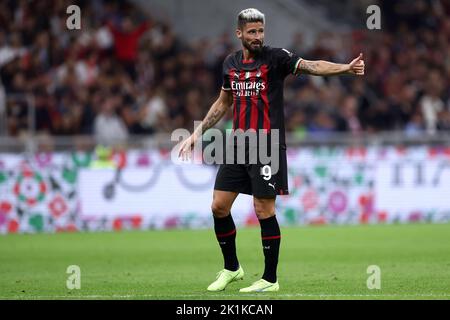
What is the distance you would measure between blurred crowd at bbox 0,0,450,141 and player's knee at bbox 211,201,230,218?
9452 millimetres

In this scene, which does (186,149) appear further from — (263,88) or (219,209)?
(263,88)

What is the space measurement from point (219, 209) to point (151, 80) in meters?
12.2

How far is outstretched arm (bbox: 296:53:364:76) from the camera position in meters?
8.66

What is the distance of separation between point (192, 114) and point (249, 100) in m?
11.6

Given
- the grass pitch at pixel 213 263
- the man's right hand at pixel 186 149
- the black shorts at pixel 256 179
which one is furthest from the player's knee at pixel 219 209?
the grass pitch at pixel 213 263

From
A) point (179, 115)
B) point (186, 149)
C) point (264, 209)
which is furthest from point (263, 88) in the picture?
point (179, 115)

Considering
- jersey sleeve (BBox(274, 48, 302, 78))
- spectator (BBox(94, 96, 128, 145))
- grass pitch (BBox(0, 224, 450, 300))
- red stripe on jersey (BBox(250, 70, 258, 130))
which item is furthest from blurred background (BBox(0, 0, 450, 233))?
jersey sleeve (BBox(274, 48, 302, 78))

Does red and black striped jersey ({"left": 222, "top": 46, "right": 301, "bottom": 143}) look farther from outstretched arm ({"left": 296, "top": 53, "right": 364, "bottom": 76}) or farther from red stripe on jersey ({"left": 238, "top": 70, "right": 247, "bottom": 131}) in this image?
outstretched arm ({"left": 296, "top": 53, "right": 364, "bottom": 76})

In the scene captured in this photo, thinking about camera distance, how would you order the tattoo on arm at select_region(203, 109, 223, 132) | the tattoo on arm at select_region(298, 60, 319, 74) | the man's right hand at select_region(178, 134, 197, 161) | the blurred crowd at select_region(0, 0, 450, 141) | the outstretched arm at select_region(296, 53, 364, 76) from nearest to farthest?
the outstretched arm at select_region(296, 53, 364, 76) → the tattoo on arm at select_region(298, 60, 319, 74) → the man's right hand at select_region(178, 134, 197, 161) → the tattoo on arm at select_region(203, 109, 223, 132) → the blurred crowd at select_region(0, 0, 450, 141)

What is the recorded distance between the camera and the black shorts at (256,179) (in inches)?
357

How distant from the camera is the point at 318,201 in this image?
62.0 feet

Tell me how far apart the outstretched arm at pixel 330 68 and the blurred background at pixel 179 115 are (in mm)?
9557

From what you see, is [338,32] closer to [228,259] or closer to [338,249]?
[338,249]

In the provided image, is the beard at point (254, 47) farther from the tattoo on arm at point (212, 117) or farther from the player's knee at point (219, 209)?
the player's knee at point (219, 209)
